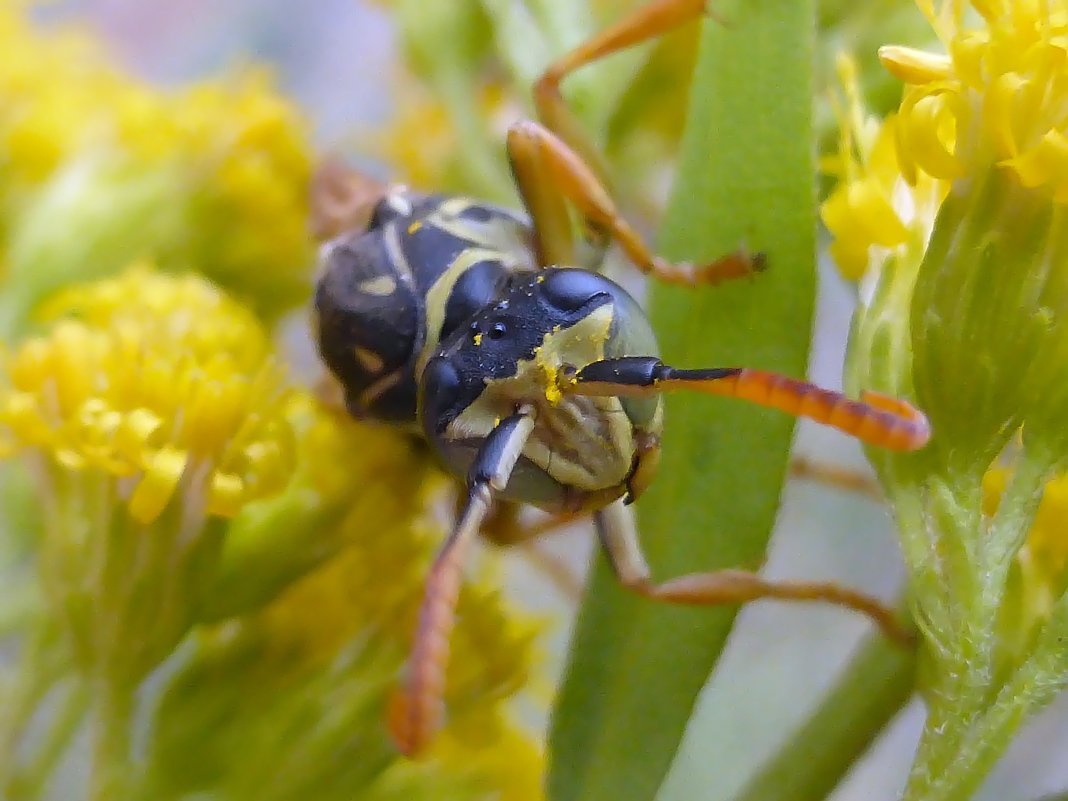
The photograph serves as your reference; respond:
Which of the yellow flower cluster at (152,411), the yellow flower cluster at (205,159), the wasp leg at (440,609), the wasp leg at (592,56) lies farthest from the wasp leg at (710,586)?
the yellow flower cluster at (205,159)

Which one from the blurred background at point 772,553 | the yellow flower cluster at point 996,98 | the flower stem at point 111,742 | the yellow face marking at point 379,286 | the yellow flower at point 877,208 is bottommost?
the blurred background at point 772,553

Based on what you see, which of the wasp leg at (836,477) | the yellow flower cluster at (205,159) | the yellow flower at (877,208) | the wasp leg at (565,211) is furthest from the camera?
the yellow flower cluster at (205,159)

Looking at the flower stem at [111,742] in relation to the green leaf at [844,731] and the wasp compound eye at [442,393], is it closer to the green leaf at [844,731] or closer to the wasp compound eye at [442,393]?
the wasp compound eye at [442,393]

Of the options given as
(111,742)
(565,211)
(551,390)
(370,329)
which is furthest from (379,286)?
(111,742)

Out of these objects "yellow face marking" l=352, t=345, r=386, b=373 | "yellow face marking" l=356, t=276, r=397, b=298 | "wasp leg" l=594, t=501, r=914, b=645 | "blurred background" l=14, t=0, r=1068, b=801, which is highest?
"yellow face marking" l=356, t=276, r=397, b=298

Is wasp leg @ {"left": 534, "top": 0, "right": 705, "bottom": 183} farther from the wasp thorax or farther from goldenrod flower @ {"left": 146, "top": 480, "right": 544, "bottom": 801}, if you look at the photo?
goldenrod flower @ {"left": 146, "top": 480, "right": 544, "bottom": 801}

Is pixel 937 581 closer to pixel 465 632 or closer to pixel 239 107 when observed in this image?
pixel 465 632

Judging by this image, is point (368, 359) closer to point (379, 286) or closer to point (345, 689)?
point (379, 286)

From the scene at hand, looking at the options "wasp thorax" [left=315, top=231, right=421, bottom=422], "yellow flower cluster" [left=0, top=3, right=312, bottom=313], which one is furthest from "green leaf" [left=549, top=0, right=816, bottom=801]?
"yellow flower cluster" [left=0, top=3, right=312, bottom=313]
